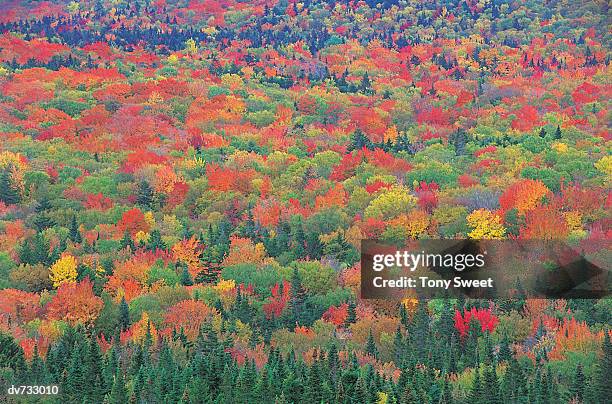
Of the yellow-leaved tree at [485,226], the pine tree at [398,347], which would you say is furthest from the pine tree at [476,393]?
the yellow-leaved tree at [485,226]

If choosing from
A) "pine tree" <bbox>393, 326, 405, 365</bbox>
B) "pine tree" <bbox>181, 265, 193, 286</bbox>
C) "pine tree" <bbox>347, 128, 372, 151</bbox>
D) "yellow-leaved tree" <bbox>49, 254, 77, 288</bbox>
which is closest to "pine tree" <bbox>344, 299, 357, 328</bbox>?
"pine tree" <bbox>393, 326, 405, 365</bbox>

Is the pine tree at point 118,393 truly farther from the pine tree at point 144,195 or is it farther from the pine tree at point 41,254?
the pine tree at point 144,195

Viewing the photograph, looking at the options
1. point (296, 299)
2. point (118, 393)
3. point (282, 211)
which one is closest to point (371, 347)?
point (296, 299)

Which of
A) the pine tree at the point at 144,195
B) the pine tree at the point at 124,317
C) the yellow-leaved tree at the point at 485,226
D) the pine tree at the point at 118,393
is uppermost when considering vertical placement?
the pine tree at the point at 144,195

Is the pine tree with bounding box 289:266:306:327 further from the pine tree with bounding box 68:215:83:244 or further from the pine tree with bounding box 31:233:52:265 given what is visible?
the pine tree with bounding box 68:215:83:244

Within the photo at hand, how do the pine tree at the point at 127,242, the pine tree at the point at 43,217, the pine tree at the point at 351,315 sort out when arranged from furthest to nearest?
the pine tree at the point at 43,217 < the pine tree at the point at 127,242 < the pine tree at the point at 351,315

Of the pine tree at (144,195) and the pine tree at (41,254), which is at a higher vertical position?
the pine tree at (144,195)

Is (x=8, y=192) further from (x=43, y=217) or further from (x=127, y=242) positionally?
(x=127, y=242)
